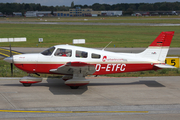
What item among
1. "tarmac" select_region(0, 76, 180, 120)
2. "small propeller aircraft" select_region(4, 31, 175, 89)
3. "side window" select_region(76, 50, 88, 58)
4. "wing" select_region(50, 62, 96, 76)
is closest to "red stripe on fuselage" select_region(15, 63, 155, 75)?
"small propeller aircraft" select_region(4, 31, 175, 89)

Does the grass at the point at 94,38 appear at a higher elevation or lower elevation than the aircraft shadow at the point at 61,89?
lower

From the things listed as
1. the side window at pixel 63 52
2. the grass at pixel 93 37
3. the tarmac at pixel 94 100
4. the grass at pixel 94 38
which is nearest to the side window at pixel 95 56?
the side window at pixel 63 52

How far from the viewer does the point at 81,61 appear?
12516mm

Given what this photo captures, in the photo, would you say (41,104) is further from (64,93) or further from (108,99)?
(108,99)

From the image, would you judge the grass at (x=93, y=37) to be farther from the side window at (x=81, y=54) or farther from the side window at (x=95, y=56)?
the side window at (x=81, y=54)

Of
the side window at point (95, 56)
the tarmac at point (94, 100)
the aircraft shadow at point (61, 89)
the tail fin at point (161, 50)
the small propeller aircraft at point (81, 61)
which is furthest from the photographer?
the tail fin at point (161, 50)

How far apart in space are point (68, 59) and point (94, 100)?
2935mm

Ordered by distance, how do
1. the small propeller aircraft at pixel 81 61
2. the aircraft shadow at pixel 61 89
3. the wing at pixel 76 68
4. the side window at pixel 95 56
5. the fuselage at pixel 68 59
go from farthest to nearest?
the side window at pixel 95 56 → the fuselage at pixel 68 59 → the small propeller aircraft at pixel 81 61 → the aircraft shadow at pixel 61 89 → the wing at pixel 76 68

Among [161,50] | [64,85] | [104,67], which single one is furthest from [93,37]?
[104,67]

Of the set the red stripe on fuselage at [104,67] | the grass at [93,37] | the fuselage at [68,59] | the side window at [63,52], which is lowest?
the grass at [93,37]

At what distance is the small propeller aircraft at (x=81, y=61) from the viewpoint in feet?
40.4

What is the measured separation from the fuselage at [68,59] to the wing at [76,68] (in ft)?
1.51

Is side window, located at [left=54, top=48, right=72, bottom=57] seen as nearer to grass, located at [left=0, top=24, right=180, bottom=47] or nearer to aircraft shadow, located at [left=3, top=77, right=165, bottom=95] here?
aircraft shadow, located at [left=3, top=77, right=165, bottom=95]

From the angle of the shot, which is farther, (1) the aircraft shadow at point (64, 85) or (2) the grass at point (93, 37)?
(2) the grass at point (93, 37)
